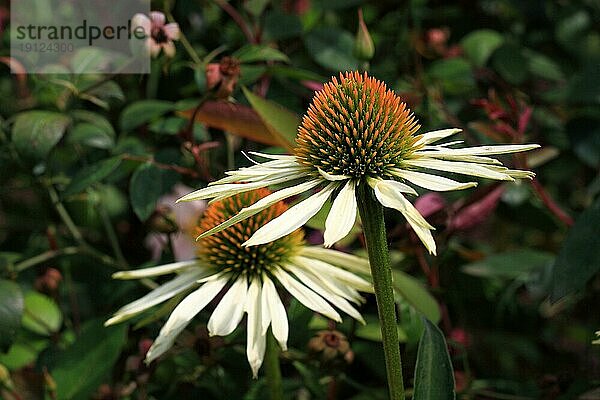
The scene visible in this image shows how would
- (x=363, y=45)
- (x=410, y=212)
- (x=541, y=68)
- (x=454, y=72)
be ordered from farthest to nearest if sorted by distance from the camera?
(x=541, y=68) → (x=454, y=72) → (x=363, y=45) → (x=410, y=212)

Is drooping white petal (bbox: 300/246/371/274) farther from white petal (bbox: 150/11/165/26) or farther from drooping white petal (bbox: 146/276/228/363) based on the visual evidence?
white petal (bbox: 150/11/165/26)

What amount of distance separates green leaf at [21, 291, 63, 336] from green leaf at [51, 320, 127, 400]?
5.3 inches

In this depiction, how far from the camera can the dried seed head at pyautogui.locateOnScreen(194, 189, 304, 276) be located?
749 millimetres

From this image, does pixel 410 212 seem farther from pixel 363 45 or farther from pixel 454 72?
pixel 454 72

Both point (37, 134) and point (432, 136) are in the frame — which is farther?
point (37, 134)

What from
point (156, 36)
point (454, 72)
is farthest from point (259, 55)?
point (454, 72)

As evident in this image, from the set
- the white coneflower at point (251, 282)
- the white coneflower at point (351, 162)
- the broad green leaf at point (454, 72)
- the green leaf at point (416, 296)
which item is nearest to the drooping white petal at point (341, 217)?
the white coneflower at point (351, 162)

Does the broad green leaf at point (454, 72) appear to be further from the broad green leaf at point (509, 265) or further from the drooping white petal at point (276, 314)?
the drooping white petal at point (276, 314)

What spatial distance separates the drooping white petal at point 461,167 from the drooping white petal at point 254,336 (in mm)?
177

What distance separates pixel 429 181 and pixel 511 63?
2.22 ft

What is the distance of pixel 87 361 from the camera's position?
881mm

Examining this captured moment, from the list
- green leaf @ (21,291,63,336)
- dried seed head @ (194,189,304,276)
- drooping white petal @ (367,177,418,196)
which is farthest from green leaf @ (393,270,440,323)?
green leaf @ (21,291,63,336)

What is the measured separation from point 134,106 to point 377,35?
492mm

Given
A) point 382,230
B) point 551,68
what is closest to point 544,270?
point 551,68
